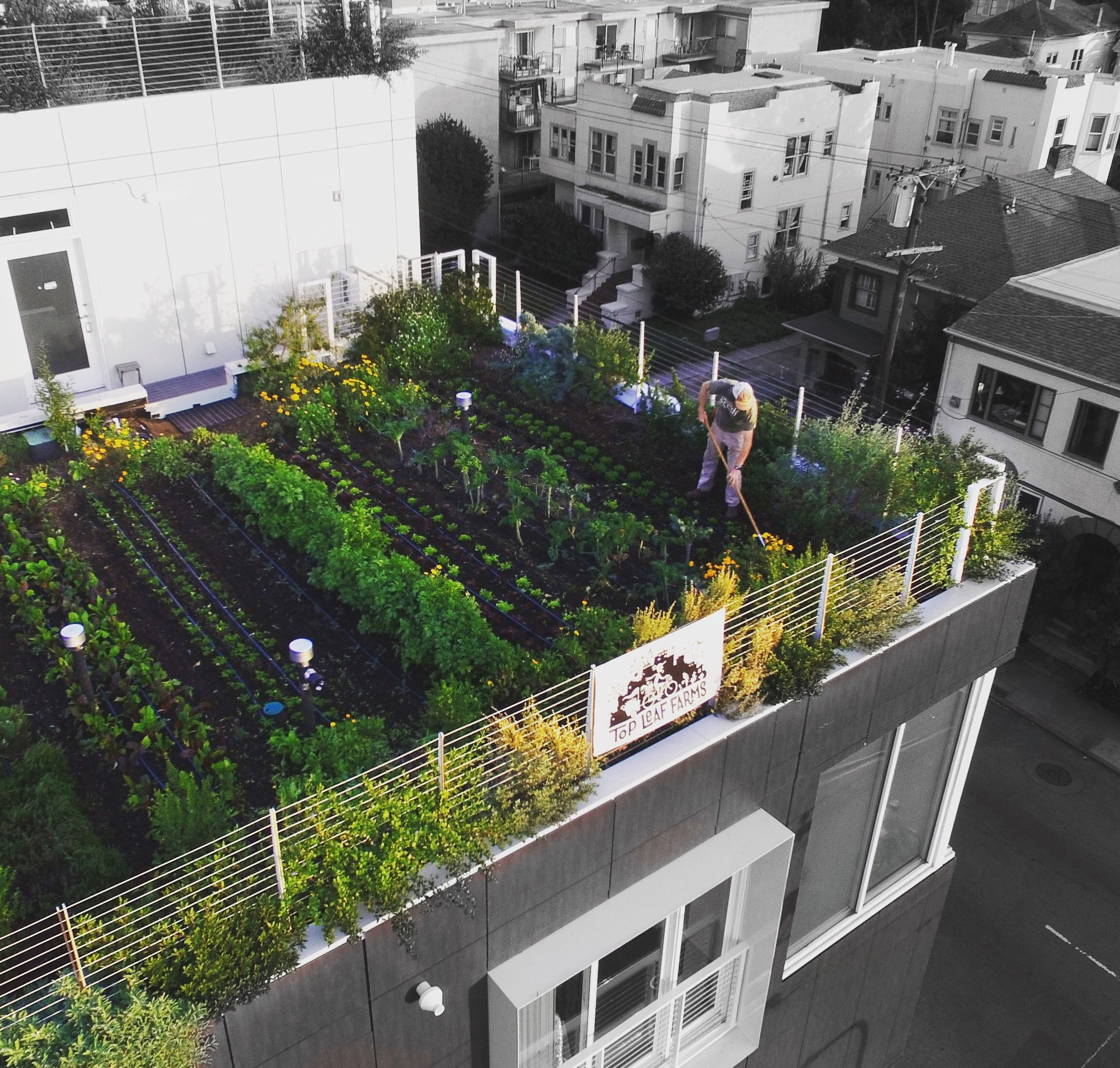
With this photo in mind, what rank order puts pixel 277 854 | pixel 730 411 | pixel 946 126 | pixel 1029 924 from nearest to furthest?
pixel 277 854 < pixel 730 411 < pixel 1029 924 < pixel 946 126

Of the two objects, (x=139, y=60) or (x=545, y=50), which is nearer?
(x=139, y=60)

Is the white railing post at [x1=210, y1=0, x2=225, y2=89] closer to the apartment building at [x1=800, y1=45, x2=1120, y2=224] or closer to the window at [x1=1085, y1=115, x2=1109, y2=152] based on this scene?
the apartment building at [x1=800, y1=45, x2=1120, y2=224]

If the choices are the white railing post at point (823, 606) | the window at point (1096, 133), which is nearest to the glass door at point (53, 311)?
the white railing post at point (823, 606)

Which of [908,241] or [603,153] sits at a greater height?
[908,241]

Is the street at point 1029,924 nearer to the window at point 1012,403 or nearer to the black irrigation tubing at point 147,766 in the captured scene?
the window at point 1012,403

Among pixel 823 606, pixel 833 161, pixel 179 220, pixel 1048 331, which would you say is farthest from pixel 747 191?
pixel 823 606

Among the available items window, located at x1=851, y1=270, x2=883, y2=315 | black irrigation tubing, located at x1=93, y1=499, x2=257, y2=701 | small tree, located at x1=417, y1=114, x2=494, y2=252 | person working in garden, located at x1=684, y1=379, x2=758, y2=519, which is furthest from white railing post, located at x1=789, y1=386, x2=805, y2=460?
small tree, located at x1=417, y1=114, x2=494, y2=252

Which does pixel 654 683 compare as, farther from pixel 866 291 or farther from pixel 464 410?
pixel 866 291
